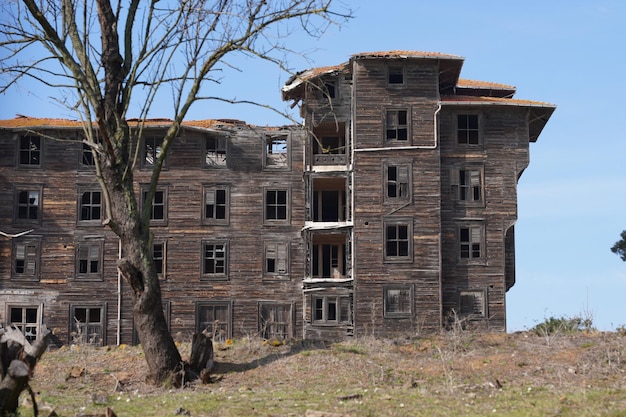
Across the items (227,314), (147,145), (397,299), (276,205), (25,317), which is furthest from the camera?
(147,145)

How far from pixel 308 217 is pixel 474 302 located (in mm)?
8876

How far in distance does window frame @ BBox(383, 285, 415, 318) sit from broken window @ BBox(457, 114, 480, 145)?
25.3 ft

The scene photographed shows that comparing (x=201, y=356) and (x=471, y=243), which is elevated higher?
(x=471, y=243)

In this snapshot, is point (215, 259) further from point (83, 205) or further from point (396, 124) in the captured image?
point (396, 124)

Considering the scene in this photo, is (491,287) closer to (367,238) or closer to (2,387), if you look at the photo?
(367,238)

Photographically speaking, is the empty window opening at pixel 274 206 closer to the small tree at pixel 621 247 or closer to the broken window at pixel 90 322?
the broken window at pixel 90 322

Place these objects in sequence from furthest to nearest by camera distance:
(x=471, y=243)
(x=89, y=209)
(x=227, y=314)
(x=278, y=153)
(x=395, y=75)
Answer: (x=278, y=153)
(x=89, y=209)
(x=227, y=314)
(x=395, y=75)
(x=471, y=243)

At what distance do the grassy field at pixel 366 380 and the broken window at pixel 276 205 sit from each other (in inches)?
540

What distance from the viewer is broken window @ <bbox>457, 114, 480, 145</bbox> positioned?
135 ft

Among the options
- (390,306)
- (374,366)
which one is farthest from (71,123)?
(374,366)

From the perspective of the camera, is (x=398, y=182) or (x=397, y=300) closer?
(x=397, y=300)

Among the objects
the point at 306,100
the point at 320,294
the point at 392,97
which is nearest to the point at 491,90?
the point at 392,97

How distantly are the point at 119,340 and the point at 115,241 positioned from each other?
483cm

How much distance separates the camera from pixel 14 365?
15.1m
